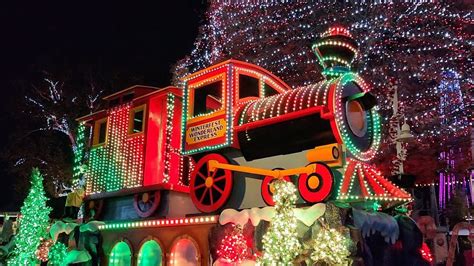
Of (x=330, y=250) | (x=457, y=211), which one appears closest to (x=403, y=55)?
(x=457, y=211)

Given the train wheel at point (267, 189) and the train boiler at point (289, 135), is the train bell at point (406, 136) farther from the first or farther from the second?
the train wheel at point (267, 189)

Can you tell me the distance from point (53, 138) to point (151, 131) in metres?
14.7

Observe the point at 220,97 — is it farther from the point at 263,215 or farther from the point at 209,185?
the point at 263,215

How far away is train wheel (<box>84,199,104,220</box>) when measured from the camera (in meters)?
10.5

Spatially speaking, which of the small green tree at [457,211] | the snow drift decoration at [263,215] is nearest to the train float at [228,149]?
the snow drift decoration at [263,215]

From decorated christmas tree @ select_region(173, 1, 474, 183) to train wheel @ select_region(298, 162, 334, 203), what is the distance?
8138 mm

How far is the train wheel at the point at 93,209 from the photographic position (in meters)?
10.5

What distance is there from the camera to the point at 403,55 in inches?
611

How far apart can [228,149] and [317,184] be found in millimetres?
2092

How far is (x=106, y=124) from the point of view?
11031mm

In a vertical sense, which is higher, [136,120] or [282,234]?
[136,120]

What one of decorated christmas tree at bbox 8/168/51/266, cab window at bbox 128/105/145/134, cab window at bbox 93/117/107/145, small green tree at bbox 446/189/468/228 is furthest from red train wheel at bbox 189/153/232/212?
small green tree at bbox 446/189/468/228

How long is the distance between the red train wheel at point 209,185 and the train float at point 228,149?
0.06 ft

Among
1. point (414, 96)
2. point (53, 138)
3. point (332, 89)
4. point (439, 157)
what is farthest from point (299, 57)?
point (53, 138)
